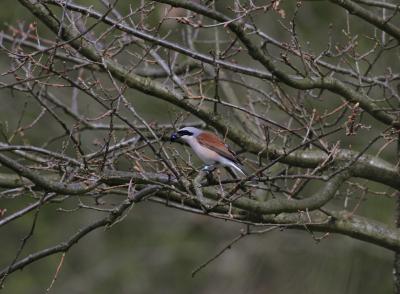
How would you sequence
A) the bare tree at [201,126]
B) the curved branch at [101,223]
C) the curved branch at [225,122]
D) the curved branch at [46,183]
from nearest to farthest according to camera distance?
the curved branch at [46,183] < the bare tree at [201,126] < the curved branch at [101,223] < the curved branch at [225,122]

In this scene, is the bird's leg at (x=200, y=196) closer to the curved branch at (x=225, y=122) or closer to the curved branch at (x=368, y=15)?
the curved branch at (x=225, y=122)

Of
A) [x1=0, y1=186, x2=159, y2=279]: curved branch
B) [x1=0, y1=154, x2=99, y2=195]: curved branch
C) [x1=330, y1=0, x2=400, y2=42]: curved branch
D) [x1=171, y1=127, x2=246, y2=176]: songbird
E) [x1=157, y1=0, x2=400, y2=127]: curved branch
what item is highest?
[x1=330, y1=0, x2=400, y2=42]: curved branch

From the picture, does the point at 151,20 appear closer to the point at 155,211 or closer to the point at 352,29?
the point at 352,29

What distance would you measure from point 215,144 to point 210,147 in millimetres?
90

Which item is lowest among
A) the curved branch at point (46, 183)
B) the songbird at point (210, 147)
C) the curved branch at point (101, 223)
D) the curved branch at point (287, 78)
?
the curved branch at point (101, 223)

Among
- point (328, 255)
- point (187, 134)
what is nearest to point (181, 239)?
point (328, 255)

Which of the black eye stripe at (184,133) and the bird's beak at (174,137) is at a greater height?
the black eye stripe at (184,133)

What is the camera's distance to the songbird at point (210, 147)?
586cm

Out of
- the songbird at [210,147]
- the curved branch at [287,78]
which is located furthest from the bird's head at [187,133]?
the curved branch at [287,78]

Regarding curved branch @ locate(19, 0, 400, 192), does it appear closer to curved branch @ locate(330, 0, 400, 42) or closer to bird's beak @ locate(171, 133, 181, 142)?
bird's beak @ locate(171, 133, 181, 142)

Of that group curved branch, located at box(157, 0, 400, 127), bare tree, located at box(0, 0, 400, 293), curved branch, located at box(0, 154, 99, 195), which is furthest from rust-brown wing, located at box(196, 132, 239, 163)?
curved branch, located at box(0, 154, 99, 195)

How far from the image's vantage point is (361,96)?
17.5 ft

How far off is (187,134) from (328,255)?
1.89m

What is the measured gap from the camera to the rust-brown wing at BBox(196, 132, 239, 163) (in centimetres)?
577
